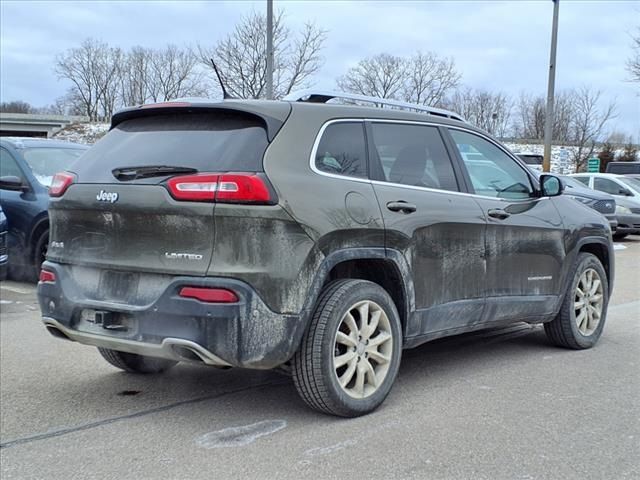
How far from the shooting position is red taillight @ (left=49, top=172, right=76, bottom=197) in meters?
4.24

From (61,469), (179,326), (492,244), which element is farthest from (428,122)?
(61,469)

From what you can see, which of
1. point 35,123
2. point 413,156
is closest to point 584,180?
point 413,156

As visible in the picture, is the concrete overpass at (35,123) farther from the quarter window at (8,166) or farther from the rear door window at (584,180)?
the quarter window at (8,166)

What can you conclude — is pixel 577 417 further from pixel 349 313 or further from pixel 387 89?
pixel 387 89

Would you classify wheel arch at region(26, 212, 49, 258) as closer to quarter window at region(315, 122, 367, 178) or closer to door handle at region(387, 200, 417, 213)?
quarter window at region(315, 122, 367, 178)

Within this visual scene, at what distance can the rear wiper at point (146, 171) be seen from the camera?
3812 millimetres

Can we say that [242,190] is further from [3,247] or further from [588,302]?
[3,247]

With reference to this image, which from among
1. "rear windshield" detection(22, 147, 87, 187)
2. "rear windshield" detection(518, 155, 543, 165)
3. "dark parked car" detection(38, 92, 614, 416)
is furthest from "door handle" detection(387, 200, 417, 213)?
"rear windshield" detection(518, 155, 543, 165)

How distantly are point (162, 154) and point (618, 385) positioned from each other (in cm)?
341

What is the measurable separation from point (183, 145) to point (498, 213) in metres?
2.34

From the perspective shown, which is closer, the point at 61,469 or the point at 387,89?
the point at 61,469

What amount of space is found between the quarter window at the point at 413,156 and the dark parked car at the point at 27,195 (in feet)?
17.4

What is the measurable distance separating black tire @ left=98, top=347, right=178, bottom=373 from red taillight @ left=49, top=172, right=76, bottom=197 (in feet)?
3.78

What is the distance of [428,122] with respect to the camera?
4.93 m
